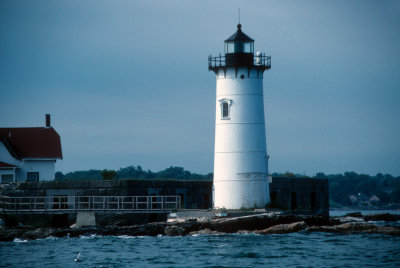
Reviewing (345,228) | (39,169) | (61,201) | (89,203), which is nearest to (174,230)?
(89,203)

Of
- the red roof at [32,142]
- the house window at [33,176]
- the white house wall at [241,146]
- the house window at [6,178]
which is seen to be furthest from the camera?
the red roof at [32,142]

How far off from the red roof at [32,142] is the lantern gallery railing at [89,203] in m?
6.30

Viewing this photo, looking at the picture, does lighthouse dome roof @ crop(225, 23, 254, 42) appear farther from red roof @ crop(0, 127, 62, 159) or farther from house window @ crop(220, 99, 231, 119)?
red roof @ crop(0, 127, 62, 159)

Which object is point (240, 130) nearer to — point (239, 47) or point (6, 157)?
point (239, 47)

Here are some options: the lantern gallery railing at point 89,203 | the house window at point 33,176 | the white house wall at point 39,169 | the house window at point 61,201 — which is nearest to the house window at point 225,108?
the lantern gallery railing at point 89,203

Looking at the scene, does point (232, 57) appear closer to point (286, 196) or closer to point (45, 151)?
point (286, 196)

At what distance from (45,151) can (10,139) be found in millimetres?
2422

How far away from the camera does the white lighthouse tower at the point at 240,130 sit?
41.3m

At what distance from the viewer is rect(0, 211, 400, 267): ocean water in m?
31.5

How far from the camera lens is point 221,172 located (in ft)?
137

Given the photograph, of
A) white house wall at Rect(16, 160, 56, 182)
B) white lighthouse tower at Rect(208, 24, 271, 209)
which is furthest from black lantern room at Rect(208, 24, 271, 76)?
white house wall at Rect(16, 160, 56, 182)

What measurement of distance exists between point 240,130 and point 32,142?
1687 cm

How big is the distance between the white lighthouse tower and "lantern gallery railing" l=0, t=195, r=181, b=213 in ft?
9.42

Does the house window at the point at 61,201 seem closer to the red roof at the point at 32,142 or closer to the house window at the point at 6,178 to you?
the house window at the point at 6,178
